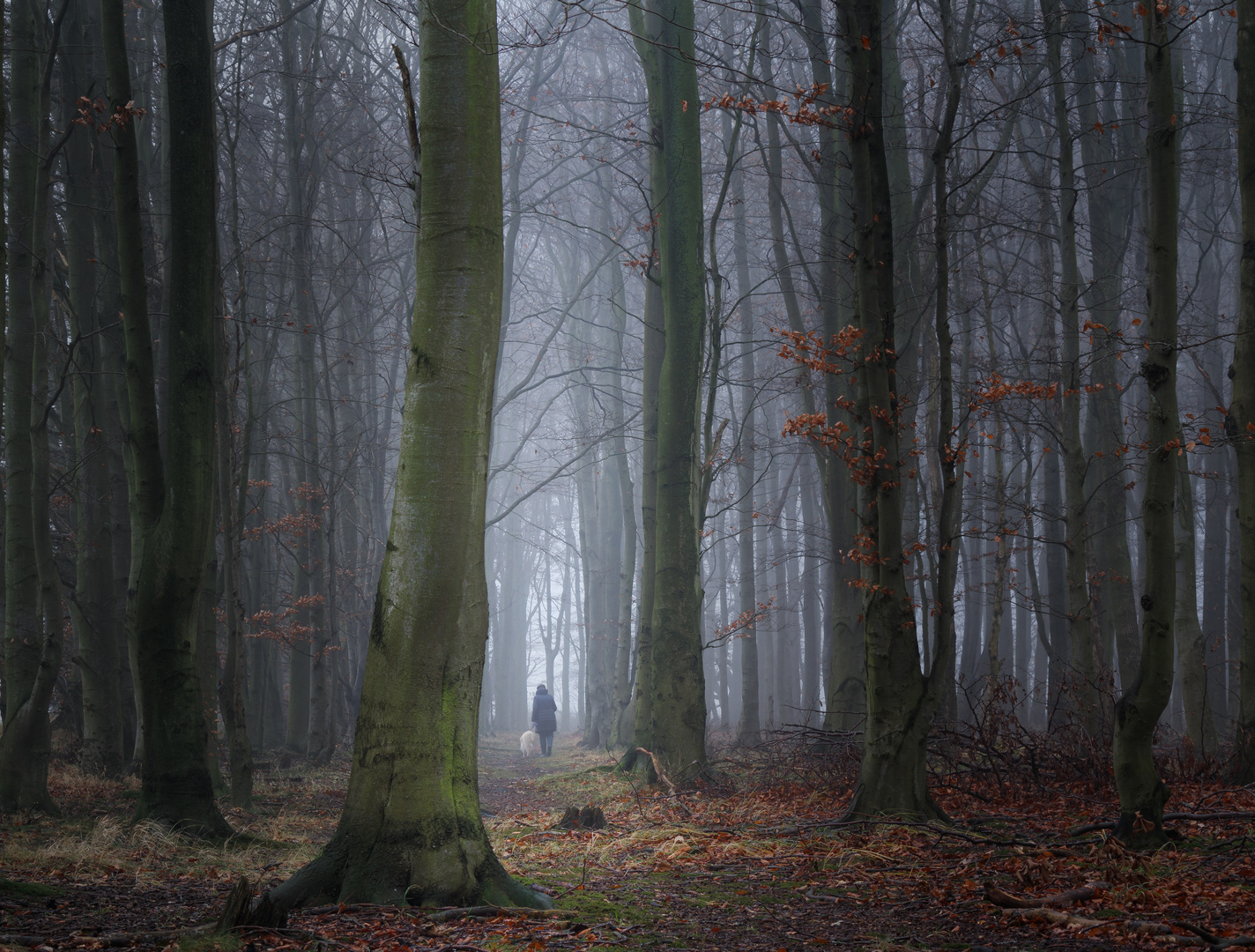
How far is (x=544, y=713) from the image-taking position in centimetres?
2211

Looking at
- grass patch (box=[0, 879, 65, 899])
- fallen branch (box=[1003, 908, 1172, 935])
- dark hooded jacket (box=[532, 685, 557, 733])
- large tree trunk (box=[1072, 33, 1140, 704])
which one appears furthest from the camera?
dark hooded jacket (box=[532, 685, 557, 733])

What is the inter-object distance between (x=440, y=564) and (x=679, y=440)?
5.99m

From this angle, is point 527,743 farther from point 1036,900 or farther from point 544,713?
point 1036,900

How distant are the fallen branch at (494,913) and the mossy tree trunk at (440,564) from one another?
187mm

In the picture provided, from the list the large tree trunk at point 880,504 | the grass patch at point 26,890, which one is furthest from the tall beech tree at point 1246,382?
the grass patch at point 26,890

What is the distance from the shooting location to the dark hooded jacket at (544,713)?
22.0m

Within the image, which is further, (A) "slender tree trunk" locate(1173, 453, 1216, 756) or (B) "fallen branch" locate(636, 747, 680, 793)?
(B) "fallen branch" locate(636, 747, 680, 793)

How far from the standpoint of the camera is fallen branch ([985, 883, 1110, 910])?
3744 mm

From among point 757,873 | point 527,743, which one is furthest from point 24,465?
point 527,743

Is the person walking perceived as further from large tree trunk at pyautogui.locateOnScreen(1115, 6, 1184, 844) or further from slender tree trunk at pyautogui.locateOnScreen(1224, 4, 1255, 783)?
large tree trunk at pyautogui.locateOnScreen(1115, 6, 1184, 844)

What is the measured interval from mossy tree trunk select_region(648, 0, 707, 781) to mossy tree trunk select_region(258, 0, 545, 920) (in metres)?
5.35

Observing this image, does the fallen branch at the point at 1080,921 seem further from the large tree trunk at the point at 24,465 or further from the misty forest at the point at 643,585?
the large tree trunk at the point at 24,465

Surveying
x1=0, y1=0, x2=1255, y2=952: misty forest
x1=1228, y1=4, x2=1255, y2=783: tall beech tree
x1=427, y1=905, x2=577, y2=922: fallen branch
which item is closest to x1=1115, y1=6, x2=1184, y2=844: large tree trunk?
x1=0, y1=0, x2=1255, y2=952: misty forest

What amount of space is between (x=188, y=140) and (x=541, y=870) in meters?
6.22
